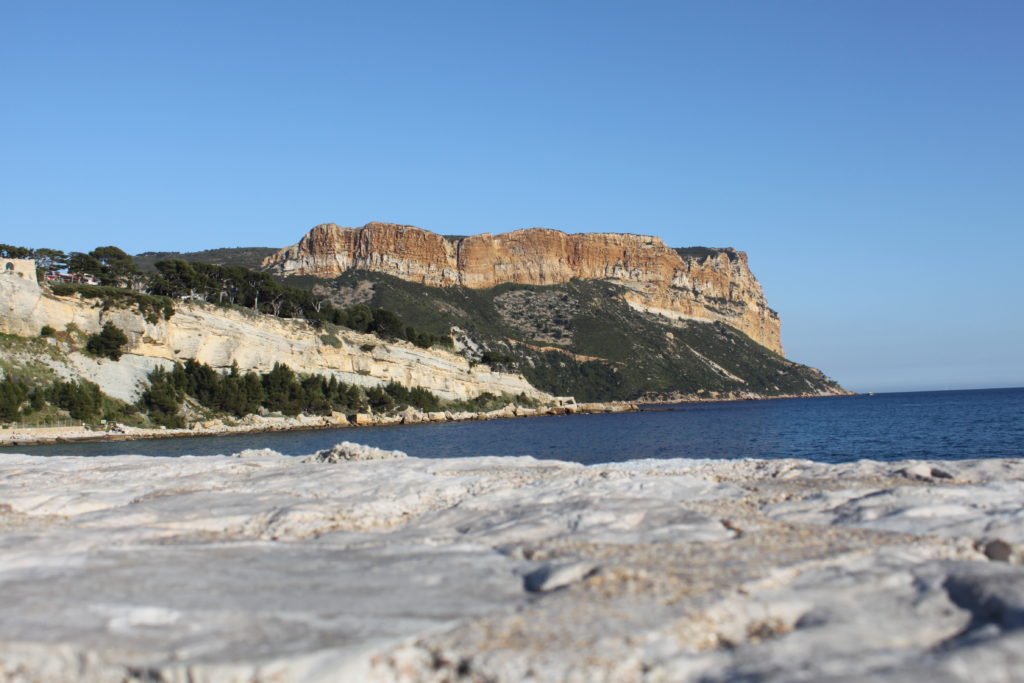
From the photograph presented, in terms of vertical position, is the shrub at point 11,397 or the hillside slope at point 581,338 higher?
the hillside slope at point 581,338

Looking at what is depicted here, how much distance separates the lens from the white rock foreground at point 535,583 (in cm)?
459

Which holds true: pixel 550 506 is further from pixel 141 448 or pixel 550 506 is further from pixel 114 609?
pixel 141 448

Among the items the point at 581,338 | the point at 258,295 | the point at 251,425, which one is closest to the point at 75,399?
the point at 251,425

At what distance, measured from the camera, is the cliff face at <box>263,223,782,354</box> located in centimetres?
17050

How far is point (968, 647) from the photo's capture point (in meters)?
4.44

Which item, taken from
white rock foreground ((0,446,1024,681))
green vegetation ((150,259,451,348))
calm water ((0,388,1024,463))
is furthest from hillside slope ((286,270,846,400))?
white rock foreground ((0,446,1024,681))

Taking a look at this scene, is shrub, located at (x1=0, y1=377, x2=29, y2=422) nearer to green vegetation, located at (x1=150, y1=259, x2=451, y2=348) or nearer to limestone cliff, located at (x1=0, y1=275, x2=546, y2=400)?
limestone cliff, located at (x1=0, y1=275, x2=546, y2=400)

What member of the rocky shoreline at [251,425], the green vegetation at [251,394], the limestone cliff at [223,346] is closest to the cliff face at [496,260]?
the rocky shoreline at [251,425]

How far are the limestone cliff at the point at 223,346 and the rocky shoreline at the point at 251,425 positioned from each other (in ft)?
16.6

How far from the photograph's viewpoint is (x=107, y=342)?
56.8 metres

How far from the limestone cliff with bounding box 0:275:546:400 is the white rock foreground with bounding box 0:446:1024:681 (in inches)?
2001

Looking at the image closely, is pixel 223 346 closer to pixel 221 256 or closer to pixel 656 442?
pixel 656 442

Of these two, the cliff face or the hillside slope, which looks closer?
the hillside slope

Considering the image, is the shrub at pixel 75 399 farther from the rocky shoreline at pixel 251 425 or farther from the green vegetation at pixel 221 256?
the green vegetation at pixel 221 256
